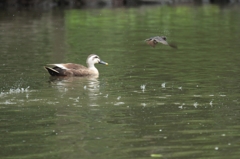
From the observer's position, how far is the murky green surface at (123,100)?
444 inches

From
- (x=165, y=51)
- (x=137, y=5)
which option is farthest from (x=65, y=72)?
(x=137, y=5)

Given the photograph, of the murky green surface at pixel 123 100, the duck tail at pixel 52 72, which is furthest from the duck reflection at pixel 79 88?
the duck tail at pixel 52 72

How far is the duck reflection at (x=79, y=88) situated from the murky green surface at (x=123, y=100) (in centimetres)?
2

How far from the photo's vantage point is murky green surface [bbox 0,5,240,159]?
11273mm

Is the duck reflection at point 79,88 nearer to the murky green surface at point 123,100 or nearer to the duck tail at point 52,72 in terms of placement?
the murky green surface at point 123,100

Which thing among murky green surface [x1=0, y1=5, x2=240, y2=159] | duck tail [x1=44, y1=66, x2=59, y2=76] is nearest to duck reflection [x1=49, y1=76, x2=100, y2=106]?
murky green surface [x1=0, y1=5, x2=240, y2=159]

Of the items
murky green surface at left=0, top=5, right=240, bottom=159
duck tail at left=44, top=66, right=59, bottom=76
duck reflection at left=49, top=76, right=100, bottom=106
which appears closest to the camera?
murky green surface at left=0, top=5, right=240, bottom=159

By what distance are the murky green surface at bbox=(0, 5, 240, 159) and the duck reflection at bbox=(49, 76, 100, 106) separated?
22 mm

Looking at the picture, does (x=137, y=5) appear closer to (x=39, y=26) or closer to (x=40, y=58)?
(x=39, y=26)

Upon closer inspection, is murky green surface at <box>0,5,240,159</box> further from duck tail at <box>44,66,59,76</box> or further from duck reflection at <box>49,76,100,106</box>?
duck tail at <box>44,66,59,76</box>

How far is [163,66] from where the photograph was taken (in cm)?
2214

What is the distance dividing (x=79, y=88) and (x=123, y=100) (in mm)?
2433

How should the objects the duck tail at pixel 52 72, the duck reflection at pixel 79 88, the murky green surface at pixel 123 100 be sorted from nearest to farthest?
the murky green surface at pixel 123 100 < the duck reflection at pixel 79 88 < the duck tail at pixel 52 72

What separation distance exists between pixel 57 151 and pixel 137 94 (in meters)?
5.75
